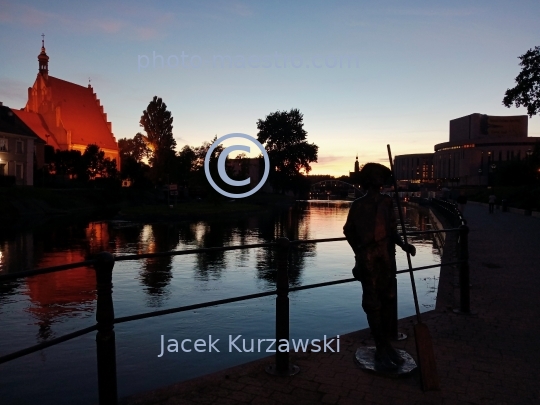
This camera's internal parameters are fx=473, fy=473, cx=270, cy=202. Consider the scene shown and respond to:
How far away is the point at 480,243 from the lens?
17547 millimetres

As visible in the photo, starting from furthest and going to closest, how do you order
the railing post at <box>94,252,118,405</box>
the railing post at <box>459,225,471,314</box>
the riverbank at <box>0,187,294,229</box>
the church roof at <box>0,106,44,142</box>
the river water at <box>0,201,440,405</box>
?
the church roof at <box>0,106,44,142</box>
the riverbank at <box>0,187,294,229</box>
the railing post at <box>459,225,471,314</box>
the river water at <box>0,201,440,405</box>
the railing post at <box>94,252,118,405</box>

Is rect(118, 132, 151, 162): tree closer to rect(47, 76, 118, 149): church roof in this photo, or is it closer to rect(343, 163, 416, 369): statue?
rect(47, 76, 118, 149): church roof

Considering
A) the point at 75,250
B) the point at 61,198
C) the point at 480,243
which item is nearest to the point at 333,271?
the point at 480,243

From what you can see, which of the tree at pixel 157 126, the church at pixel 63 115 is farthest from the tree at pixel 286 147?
the church at pixel 63 115

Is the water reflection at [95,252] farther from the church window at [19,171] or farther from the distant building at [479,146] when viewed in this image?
the distant building at [479,146]

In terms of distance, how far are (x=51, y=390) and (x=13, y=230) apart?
2479cm

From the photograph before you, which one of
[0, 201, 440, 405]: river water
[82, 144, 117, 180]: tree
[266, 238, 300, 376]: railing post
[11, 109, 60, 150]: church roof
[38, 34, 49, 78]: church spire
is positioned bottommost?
[0, 201, 440, 405]: river water

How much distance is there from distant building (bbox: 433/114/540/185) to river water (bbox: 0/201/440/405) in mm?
128954

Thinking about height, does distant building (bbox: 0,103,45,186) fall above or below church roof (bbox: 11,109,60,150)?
below

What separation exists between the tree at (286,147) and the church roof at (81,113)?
31.2m

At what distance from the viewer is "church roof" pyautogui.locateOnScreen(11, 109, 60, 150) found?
255 ft

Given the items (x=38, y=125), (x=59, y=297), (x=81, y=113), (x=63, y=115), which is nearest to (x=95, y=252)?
(x=59, y=297)

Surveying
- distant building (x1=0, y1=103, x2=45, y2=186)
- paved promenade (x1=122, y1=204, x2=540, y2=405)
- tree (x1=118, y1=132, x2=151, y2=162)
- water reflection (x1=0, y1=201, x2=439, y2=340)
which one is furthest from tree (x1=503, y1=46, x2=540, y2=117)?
tree (x1=118, y1=132, x2=151, y2=162)

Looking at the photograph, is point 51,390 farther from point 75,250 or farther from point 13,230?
point 13,230
